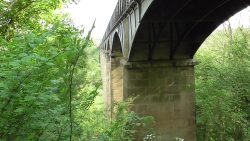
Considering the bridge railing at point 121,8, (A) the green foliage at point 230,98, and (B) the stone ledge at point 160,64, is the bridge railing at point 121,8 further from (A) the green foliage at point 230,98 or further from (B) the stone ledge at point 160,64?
(A) the green foliage at point 230,98

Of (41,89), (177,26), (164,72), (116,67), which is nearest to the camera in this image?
(41,89)

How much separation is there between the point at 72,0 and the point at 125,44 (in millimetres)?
3568

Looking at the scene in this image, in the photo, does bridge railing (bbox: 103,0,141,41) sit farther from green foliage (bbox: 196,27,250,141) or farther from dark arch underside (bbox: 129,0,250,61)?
green foliage (bbox: 196,27,250,141)

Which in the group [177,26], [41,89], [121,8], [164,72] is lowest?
[41,89]

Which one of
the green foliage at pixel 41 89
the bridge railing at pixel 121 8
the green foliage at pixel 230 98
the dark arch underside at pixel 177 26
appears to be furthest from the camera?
the green foliage at pixel 230 98

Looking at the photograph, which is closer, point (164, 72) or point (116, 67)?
point (164, 72)

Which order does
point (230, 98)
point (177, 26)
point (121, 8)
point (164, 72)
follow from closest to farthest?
point (230, 98) < point (177, 26) < point (164, 72) < point (121, 8)

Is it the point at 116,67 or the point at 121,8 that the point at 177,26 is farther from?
the point at 116,67

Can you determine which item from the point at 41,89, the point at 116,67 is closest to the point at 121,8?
the point at 116,67

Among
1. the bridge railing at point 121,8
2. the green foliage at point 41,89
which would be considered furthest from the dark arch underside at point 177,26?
the green foliage at point 41,89

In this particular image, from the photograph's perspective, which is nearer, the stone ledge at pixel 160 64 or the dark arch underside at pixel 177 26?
the dark arch underside at pixel 177 26

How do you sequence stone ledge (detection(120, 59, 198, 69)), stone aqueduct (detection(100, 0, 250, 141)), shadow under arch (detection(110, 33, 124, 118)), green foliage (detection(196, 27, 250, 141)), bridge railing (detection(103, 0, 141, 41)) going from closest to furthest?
bridge railing (detection(103, 0, 141, 41)) → green foliage (detection(196, 27, 250, 141)) → stone aqueduct (detection(100, 0, 250, 141)) → stone ledge (detection(120, 59, 198, 69)) → shadow under arch (detection(110, 33, 124, 118))

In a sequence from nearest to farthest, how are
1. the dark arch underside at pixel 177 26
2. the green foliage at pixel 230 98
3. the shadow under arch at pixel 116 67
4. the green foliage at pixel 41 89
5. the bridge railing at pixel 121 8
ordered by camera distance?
the green foliage at pixel 41 89, the dark arch underside at pixel 177 26, the bridge railing at pixel 121 8, the green foliage at pixel 230 98, the shadow under arch at pixel 116 67

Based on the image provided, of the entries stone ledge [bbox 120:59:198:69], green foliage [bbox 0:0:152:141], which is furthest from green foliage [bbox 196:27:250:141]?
green foliage [bbox 0:0:152:141]
